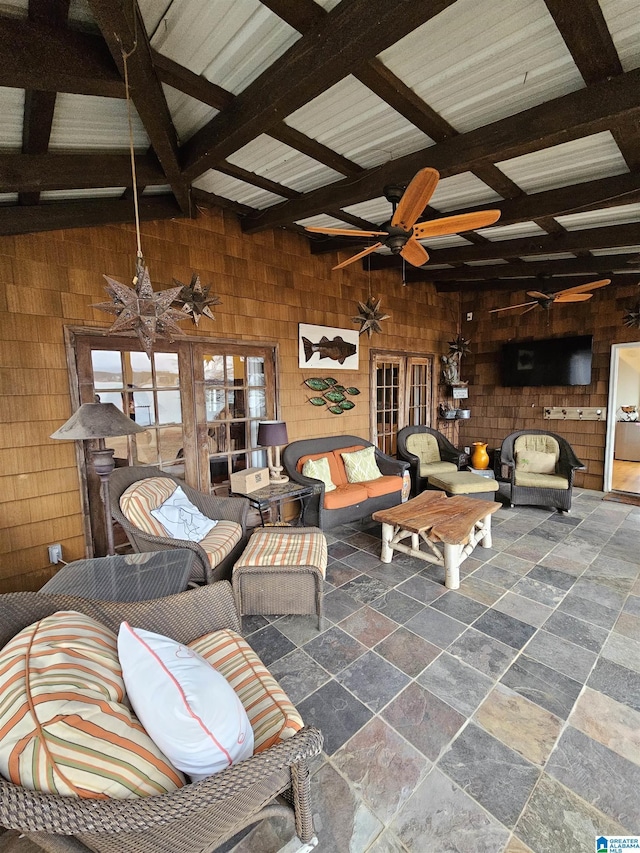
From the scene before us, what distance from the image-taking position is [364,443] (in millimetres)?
5055

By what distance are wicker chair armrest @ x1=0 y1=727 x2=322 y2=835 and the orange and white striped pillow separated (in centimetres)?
181

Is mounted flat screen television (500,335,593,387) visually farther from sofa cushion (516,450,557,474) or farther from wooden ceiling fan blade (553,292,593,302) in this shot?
wooden ceiling fan blade (553,292,593,302)

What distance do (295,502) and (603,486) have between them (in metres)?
4.71

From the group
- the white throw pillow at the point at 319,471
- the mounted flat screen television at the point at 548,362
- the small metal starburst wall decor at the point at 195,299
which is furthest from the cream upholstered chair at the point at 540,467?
the small metal starburst wall decor at the point at 195,299

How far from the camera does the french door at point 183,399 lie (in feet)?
9.74

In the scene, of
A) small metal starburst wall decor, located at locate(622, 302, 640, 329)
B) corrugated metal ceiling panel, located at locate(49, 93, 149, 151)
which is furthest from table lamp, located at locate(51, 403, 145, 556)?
small metal starburst wall decor, located at locate(622, 302, 640, 329)

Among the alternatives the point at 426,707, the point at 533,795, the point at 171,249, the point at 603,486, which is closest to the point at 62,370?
the point at 171,249

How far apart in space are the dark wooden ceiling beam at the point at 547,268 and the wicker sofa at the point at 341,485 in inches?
106

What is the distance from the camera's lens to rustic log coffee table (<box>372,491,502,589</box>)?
289 centimetres

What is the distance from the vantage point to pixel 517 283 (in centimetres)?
554

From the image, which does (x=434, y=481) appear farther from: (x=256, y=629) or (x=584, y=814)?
(x=584, y=814)

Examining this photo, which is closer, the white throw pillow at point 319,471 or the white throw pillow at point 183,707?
the white throw pillow at point 183,707

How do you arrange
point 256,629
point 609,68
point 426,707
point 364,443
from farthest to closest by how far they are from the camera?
point 364,443 < point 256,629 < point 426,707 < point 609,68

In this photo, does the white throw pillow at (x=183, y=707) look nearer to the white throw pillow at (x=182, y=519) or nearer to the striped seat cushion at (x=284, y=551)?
the striped seat cushion at (x=284, y=551)
